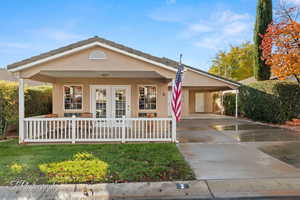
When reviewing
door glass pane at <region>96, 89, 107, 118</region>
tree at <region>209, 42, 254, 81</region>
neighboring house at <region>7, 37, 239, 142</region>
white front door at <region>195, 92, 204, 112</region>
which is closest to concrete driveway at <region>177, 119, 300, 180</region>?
neighboring house at <region>7, 37, 239, 142</region>

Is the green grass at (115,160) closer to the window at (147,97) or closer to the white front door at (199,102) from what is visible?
the window at (147,97)

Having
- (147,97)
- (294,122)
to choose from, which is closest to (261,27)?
(294,122)

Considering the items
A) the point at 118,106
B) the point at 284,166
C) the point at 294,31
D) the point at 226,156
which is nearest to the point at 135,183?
the point at 226,156

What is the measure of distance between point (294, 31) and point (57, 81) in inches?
520

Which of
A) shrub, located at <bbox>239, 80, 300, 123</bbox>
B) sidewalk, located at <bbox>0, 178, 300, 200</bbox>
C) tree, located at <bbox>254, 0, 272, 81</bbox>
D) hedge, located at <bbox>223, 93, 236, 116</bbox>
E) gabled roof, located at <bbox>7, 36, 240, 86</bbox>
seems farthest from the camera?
hedge, located at <bbox>223, 93, 236, 116</bbox>

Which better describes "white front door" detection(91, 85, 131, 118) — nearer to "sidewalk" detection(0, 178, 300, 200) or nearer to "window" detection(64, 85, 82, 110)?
"window" detection(64, 85, 82, 110)

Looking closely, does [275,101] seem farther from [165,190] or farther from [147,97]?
[165,190]

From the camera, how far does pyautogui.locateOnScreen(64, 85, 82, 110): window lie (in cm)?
1119

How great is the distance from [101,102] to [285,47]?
10711 millimetres

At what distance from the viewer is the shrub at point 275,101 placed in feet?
38.3

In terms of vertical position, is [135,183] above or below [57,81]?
below

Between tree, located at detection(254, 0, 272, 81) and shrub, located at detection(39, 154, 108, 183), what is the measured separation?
14781 mm

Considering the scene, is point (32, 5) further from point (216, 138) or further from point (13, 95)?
point (216, 138)

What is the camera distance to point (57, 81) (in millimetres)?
11070
